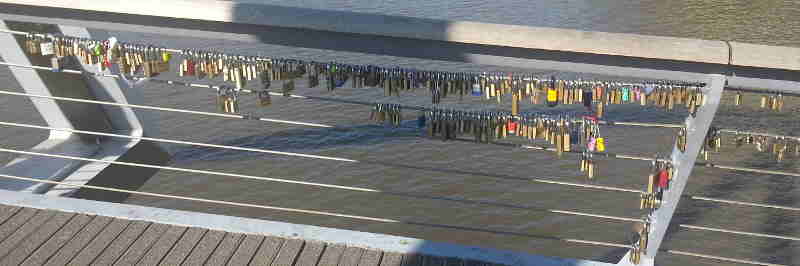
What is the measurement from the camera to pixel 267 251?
377 centimetres

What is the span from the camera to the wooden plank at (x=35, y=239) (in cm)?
377

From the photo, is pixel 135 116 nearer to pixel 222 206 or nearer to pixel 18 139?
pixel 222 206

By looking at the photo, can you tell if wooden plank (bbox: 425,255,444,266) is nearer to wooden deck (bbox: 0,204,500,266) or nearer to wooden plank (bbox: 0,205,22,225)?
wooden deck (bbox: 0,204,500,266)

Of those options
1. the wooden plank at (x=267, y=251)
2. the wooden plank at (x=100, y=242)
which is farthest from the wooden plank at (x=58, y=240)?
the wooden plank at (x=267, y=251)

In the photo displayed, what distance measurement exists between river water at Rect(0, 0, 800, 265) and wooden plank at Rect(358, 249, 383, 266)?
4842 mm

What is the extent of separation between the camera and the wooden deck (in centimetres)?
369

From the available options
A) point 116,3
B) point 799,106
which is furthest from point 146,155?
point 799,106

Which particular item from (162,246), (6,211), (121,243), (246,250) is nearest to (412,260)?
(246,250)

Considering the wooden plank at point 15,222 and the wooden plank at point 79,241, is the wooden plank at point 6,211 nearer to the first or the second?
the wooden plank at point 15,222

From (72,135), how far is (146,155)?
2.73 ft

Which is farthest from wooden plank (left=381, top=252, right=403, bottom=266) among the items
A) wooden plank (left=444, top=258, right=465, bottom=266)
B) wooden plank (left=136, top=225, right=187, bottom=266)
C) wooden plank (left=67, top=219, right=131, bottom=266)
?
wooden plank (left=67, top=219, right=131, bottom=266)

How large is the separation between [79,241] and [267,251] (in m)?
0.99

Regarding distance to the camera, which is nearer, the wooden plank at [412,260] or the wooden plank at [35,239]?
the wooden plank at [412,260]

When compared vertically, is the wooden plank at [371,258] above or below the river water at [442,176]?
above
